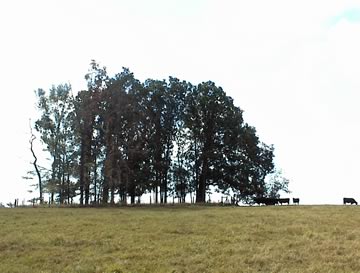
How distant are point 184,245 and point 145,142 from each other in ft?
157

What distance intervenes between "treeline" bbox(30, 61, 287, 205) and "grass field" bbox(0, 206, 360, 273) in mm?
28831

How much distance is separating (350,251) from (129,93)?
45.2 meters

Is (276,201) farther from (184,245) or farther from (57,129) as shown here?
(184,245)

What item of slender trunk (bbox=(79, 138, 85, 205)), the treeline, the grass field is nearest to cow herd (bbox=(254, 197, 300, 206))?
the treeline

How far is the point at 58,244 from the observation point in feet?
71.9

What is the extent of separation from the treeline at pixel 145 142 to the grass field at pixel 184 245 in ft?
94.6

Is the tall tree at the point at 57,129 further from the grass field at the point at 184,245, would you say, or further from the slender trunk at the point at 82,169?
the grass field at the point at 184,245

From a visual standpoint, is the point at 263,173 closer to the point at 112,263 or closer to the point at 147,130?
the point at 147,130

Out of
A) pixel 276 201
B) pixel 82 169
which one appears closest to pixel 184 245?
pixel 276 201

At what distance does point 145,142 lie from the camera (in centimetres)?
6812

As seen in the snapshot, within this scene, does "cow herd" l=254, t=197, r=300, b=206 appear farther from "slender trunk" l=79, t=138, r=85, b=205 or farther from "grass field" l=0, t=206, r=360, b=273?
"grass field" l=0, t=206, r=360, b=273

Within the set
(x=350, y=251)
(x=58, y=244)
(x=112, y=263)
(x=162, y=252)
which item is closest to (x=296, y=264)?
(x=350, y=251)

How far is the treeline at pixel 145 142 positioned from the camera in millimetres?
58750

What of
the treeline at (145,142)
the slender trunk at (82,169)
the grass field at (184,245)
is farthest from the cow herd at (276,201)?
the grass field at (184,245)
